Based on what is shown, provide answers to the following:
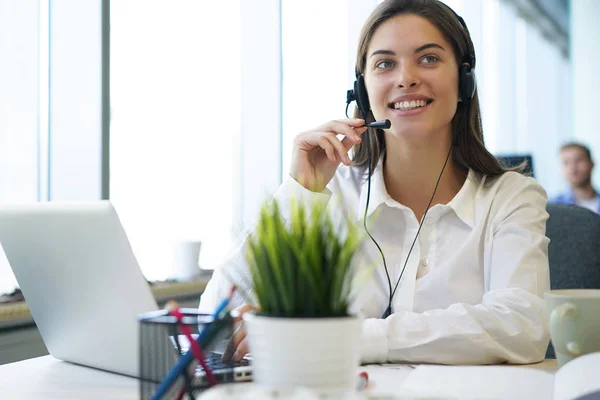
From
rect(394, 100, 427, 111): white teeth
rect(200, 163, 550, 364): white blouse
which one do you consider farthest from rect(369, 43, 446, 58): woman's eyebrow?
rect(200, 163, 550, 364): white blouse

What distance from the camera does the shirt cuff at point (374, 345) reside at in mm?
1052

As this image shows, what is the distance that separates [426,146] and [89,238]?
100cm

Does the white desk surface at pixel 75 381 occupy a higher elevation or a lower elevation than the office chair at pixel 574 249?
lower

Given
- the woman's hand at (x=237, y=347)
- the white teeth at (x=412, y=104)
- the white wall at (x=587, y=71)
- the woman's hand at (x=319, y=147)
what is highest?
the white wall at (x=587, y=71)

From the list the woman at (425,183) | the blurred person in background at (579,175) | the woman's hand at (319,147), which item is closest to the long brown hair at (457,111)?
the woman at (425,183)

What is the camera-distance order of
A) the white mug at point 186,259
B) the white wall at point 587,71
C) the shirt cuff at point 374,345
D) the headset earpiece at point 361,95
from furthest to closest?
the white wall at point 587,71
the white mug at point 186,259
the headset earpiece at point 361,95
the shirt cuff at point 374,345

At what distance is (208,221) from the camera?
2482mm

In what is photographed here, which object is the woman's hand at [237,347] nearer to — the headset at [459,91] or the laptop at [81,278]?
the laptop at [81,278]

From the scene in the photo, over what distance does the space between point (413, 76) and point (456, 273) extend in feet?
1.43

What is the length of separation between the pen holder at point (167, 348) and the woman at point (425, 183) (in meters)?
0.55

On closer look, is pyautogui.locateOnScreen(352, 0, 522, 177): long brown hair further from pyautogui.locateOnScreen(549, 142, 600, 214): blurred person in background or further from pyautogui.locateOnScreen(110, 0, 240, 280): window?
pyautogui.locateOnScreen(549, 142, 600, 214): blurred person in background

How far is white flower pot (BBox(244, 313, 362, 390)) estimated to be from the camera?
1.83 ft

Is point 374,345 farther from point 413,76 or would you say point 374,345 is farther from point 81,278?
point 413,76

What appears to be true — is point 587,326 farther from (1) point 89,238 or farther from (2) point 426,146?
(2) point 426,146
